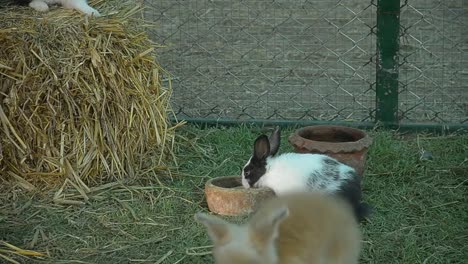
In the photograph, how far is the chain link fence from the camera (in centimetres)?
562

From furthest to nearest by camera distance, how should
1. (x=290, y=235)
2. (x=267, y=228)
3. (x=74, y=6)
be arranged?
(x=74, y=6), (x=290, y=235), (x=267, y=228)

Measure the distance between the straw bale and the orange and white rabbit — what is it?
60.8 inches

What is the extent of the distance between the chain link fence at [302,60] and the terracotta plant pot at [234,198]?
60.2 inches

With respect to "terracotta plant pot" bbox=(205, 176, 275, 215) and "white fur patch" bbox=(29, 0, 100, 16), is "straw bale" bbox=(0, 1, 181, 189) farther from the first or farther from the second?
"terracotta plant pot" bbox=(205, 176, 275, 215)

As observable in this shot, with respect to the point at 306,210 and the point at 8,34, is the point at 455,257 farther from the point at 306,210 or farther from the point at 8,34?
the point at 8,34

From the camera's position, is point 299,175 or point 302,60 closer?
point 299,175

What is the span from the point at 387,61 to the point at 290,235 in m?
2.52

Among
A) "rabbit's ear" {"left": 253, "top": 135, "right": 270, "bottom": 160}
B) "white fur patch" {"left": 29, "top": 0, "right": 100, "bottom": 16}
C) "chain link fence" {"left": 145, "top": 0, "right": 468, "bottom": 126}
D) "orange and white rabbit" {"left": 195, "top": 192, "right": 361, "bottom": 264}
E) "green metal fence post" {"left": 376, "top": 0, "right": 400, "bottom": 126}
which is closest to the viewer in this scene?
"orange and white rabbit" {"left": 195, "top": 192, "right": 361, "bottom": 264}

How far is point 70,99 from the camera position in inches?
164

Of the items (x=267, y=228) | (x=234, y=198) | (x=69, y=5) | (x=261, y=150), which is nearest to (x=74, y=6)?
(x=69, y=5)

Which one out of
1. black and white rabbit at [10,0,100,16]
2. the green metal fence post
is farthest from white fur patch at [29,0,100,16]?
the green metal fence post

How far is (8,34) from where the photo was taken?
13.6 feet

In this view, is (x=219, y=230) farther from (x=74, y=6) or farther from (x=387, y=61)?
(x=387, y=61)

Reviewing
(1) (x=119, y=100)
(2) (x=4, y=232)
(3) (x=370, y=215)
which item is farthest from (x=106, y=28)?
(3) (x=370, y=215)
